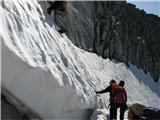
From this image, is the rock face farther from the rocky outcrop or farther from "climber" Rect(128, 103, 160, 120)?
"climber" Rect(128, 103, 160, 120)

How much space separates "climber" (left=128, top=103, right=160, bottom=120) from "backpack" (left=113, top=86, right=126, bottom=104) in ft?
1.39

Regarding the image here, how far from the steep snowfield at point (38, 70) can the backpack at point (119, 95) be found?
2.02 feet

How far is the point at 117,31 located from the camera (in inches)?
1188

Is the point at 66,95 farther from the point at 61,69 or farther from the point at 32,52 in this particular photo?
the point at 32,52

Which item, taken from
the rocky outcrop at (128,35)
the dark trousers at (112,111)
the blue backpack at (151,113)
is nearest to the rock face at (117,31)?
the rocky outcrop at (128,35)

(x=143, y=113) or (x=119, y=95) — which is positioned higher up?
(x=119, y=95)

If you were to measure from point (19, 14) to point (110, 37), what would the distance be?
18802mm

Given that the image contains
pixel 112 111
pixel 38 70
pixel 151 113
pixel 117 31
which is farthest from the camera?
pixel 117 31

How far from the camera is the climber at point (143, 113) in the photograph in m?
13.3

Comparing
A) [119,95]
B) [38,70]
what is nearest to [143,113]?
[119,95]

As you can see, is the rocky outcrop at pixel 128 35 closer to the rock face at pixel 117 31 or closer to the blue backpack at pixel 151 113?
the rock face at pixel 117 31

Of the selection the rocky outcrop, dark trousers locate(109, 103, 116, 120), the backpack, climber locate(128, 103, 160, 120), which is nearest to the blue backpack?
climber locate(128, 103, 160, 120)

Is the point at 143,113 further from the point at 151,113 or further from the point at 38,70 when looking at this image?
the point at 38,70

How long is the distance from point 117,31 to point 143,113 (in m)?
17.1
